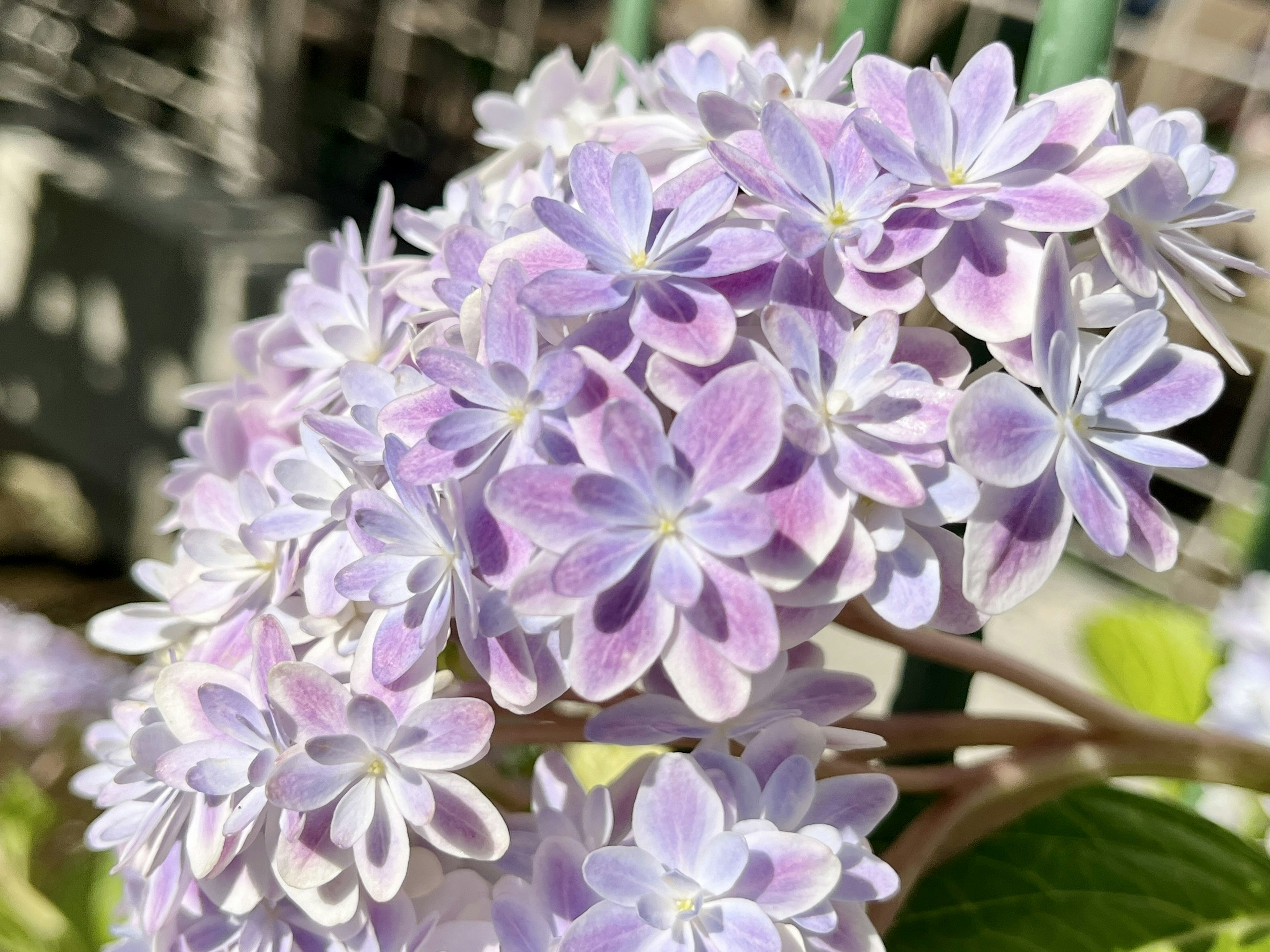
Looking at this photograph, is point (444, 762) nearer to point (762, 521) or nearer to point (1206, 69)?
point (762, 521)

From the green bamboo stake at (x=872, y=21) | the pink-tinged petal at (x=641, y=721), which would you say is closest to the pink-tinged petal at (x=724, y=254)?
the pink-tinged petal at (x=641, y=721)

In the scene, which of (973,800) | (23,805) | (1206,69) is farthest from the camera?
(1206,69)

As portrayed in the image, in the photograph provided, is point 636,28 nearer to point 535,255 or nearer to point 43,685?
point 535,255

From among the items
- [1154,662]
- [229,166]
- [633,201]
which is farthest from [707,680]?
[229,166]

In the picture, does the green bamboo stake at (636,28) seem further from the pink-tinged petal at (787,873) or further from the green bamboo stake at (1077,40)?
the pink-tinged petal at (787,873)

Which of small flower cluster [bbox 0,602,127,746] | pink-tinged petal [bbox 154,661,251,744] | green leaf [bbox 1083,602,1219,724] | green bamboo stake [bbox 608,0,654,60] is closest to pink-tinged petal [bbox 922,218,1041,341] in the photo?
pink-tinged petal [bbox 154,661,251,744]

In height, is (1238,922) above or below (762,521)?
below

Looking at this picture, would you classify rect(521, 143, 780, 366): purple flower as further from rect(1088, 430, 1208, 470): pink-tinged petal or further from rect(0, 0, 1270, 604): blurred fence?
rect(0, 0, 1270, 604): blurred fence

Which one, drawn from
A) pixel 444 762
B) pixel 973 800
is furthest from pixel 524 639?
pixel 973 800
